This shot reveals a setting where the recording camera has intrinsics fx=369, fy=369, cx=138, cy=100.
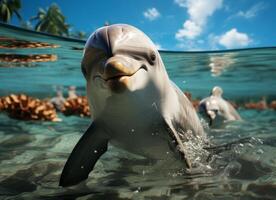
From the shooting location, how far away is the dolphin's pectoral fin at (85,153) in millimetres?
3570

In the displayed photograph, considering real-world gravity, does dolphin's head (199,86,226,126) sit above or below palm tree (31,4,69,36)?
below

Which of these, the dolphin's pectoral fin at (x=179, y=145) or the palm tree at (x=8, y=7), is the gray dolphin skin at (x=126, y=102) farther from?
the palm tree at (x=8, y=7)

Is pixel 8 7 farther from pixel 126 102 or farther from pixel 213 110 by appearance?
pixel 126 102

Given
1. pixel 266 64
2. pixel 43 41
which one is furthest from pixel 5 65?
pixel 266 64

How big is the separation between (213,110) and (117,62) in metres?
7.91

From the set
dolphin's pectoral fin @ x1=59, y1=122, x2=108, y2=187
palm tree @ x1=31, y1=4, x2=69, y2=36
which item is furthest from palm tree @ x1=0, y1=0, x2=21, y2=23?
dolphin's pectoral fin @ x1=59, y1=122, x2=108, y2=187

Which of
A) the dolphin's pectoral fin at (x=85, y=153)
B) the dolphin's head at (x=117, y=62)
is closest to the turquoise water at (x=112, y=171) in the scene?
the dolphin's pectoral fin at (x=85, y=153)

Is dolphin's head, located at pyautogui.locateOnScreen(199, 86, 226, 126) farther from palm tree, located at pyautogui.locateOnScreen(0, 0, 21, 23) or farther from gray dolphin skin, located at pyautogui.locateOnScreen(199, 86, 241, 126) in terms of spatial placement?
palm tree, located at pyautogui.locateOnScreen(0, 0, 21, 23)

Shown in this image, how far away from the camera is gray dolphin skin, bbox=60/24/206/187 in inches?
117

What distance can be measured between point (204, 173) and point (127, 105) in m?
1.13

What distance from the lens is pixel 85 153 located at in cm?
371

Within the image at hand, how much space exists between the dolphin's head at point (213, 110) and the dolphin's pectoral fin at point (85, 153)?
6617mm

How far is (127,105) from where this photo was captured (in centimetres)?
329

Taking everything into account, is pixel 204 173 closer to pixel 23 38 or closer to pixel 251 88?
pixel 23 38
